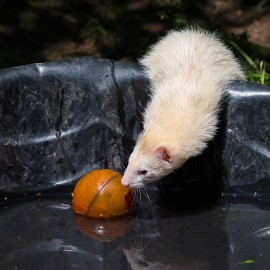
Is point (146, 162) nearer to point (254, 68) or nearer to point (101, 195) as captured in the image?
point (101, 195)

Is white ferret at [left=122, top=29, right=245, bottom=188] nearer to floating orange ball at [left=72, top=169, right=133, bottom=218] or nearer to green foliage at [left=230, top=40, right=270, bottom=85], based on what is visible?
floating orange ball at [left=72, top=169, right=133, bottom=218]

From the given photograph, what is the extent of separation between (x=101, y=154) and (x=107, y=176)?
0.42 meters

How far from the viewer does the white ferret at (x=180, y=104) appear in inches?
A: 164

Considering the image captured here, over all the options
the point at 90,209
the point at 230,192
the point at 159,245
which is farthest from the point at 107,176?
the point at 230,192

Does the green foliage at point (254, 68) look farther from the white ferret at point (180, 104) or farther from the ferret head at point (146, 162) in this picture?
the ferret head at point (146, 162)

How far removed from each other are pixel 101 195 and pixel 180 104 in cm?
71

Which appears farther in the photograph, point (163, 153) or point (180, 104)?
point (180, 104)

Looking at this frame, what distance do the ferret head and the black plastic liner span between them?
9.1 inches

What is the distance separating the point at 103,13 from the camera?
7.09 metres

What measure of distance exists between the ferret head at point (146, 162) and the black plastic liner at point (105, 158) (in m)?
0.23

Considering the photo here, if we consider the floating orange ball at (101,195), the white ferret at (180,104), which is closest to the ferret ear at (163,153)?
the white ferret at (180,104)

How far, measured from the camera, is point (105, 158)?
4.54 meters

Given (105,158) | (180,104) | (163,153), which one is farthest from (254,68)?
(163,153)

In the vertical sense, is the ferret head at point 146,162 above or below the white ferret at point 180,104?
below
